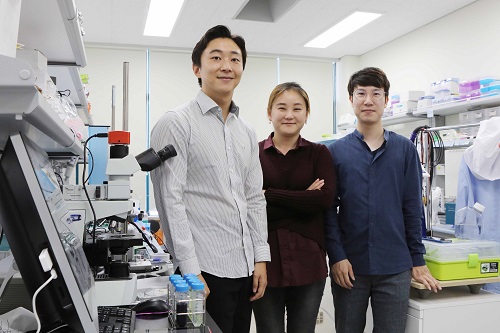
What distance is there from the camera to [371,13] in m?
4.57

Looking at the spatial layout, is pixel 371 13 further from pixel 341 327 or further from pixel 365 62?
pixel 341 327

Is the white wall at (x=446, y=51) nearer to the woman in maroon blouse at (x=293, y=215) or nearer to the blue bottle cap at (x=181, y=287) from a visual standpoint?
the woman in maroon blouse at (x=293, y=215)

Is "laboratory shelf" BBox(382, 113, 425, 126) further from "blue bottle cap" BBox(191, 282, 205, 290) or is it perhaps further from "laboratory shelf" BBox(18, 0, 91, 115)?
"blue bottle cap" BBox(191, 282, 205, 290)

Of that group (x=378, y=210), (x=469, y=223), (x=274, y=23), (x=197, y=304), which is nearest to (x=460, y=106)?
(x=469, y=223)

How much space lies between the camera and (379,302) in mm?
1839

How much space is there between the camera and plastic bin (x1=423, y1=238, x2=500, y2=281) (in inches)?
79.7

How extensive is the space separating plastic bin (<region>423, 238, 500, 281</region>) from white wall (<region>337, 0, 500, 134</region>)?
2.59m

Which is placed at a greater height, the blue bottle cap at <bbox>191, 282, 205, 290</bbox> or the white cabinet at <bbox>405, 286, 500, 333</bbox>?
the blue bottle cap at <bbox>191, 282, 205, 290</bbox>

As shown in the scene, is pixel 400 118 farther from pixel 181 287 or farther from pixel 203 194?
pixel 181 287

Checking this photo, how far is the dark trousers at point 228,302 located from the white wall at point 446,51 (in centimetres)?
372

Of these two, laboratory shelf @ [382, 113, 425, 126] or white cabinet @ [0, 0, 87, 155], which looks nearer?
white cabinet @ [0, 0, 87, 155]

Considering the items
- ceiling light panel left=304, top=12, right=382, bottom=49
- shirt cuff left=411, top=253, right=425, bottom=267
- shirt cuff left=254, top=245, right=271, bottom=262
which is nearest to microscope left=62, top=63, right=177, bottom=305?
shirt cuff left=254, top=245, right=271, bottom=262

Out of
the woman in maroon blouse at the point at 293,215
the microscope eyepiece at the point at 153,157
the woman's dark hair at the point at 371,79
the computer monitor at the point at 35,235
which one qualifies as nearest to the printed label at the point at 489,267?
the woman in maroon blouse at the point at 293,215

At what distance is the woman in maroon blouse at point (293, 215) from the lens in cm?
172
